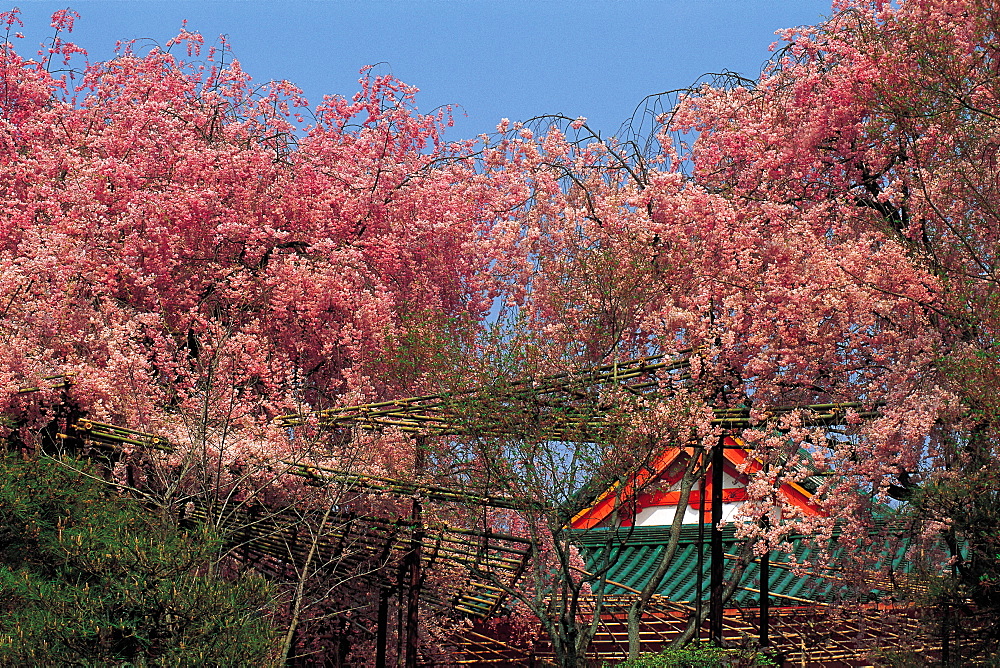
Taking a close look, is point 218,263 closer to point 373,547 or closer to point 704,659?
point 373,547

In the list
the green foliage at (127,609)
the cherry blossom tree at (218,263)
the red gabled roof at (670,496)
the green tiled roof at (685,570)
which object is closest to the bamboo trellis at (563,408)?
the cherry blossom tree at (218,263)

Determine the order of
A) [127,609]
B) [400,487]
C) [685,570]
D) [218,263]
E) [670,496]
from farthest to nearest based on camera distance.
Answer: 1. [670,496]
2. [685,570]
3. [218,263]
4. [400,487]
5. [127,609]

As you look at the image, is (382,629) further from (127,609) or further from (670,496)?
(670,496)

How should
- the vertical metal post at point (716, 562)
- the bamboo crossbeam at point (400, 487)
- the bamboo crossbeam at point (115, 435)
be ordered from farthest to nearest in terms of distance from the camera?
the bamboo crossbeam at point (115, 435)
the bamboo crossbeam at point (400, 487)
the vertical metal post at point (716, 562)

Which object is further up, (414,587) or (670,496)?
(670,496)

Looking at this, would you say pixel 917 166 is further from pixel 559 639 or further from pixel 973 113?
pixel 559 639

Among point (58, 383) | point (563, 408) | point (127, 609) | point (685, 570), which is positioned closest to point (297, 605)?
point (127, 609)

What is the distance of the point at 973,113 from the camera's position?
39.7 ft

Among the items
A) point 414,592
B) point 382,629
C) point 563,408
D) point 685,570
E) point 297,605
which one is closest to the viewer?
point 297,605

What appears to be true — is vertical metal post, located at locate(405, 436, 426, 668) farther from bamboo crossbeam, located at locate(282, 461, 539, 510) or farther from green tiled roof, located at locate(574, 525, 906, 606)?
green tiled roof, located at locate(574, 525, 906, 606)

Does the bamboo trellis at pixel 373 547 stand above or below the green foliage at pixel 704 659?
above

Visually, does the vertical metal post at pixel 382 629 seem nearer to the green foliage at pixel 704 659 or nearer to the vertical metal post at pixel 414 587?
the vertical metal post at pixel 414 587

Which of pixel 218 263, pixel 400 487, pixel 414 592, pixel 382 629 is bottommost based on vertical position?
pixel 382 629

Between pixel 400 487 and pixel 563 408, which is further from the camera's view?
pixel 563 408
